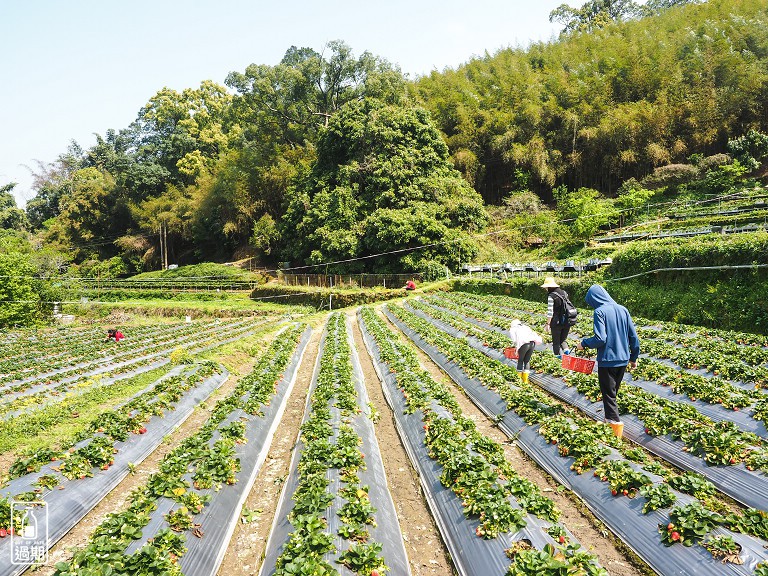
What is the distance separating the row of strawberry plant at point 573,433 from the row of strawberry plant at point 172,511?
14.8 ft

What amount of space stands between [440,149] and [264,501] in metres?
37.4

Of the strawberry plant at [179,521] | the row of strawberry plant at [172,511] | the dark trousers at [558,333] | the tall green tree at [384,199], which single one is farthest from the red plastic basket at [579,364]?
the tall green tree at [384,199]

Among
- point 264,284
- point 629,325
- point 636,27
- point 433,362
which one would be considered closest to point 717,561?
point 629,325

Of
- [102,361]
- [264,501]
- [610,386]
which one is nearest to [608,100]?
[610,386]

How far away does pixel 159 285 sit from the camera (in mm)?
47594

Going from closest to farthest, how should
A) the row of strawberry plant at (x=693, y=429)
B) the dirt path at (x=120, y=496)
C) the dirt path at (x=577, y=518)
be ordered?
the dirt path at (x=577, y=518)
the dirt path at (x=120, y=496)
the row of strawberry plant at (x=693, y=429)

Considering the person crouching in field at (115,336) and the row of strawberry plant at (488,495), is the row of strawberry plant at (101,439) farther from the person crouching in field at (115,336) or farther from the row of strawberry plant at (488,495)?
the person crouching in field at (115,336)

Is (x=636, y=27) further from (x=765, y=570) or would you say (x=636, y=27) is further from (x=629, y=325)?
(x=765, y=570)

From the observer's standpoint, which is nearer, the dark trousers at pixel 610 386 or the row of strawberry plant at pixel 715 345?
the dark trousers at pixel 610 386

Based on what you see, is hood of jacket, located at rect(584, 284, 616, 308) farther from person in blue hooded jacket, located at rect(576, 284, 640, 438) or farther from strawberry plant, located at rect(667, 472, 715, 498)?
strawberry plant, located at rect(667, 472, 715, 498)

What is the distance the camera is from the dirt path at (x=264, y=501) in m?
4.83

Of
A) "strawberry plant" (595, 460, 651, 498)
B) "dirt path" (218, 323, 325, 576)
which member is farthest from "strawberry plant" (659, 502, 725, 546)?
"dirt path" (218, 323, 325, 576)

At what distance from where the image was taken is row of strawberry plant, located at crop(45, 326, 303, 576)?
407cm

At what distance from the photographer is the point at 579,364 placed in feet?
23.5
